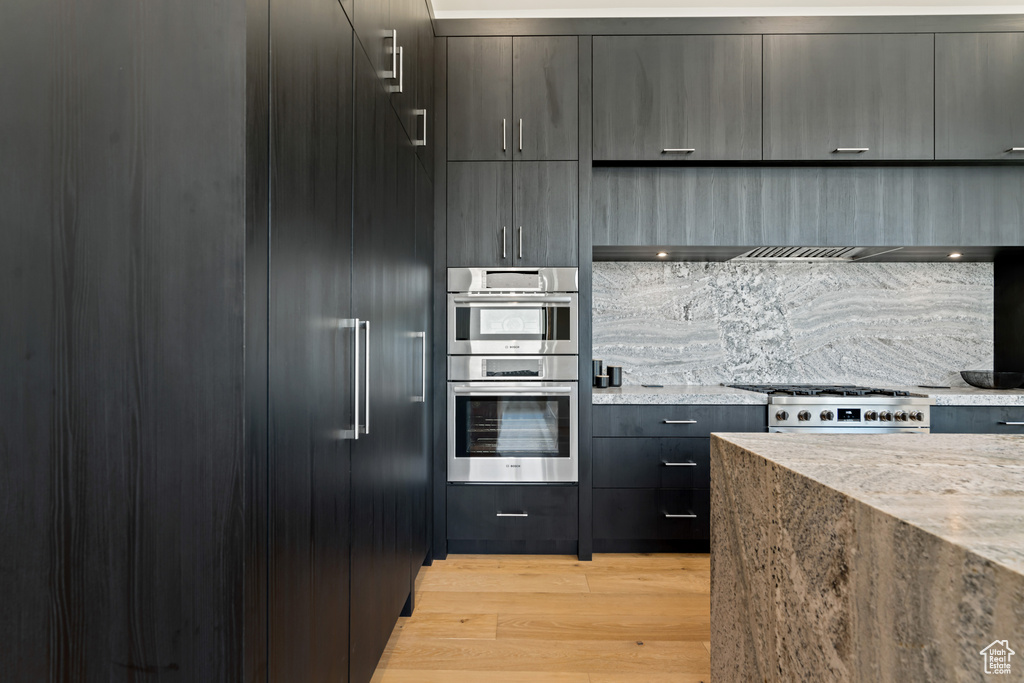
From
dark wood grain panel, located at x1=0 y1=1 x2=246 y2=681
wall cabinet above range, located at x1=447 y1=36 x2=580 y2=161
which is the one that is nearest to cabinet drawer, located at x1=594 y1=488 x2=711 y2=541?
wall cabinet above range, located at x1=447 y1=36 x2=580 y2=161

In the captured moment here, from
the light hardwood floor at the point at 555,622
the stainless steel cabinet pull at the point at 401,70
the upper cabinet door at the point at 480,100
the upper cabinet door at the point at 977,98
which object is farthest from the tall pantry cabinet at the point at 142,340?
the upper cabinet door at the point at 977,98

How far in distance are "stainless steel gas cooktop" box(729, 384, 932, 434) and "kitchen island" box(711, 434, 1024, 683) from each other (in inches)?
58.0

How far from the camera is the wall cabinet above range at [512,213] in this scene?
2701 mm

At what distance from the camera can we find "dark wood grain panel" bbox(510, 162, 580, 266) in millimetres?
2699

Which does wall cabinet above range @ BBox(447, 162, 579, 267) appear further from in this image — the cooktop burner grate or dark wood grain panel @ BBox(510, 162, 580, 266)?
the cooktop burner grate

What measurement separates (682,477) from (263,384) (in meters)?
2.29

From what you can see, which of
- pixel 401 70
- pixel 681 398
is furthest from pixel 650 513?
pixel 401 70

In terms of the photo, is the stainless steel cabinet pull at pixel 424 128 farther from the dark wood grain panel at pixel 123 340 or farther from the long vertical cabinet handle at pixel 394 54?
the dark wood grain panel at pixel 123 340

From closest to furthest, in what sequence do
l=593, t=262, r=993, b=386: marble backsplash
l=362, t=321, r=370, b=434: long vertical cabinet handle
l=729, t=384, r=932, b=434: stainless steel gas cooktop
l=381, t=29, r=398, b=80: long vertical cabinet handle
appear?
l=362, t=321, r=370, b=434: long vertical cabinet handle
l=381, t=29, r=398, b=80: long vertical cabinet handle
l=729, t=384, r=932, b=434: stainless steel gas cooktop
l=593, t=262, r=993, b=386: marble backsplash

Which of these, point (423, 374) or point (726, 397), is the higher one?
point (423, 374)

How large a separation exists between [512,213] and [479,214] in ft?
0.56

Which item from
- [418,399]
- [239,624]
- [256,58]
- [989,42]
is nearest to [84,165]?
[256,58]

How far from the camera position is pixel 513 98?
2.71 meters

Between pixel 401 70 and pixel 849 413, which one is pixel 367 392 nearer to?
pixel 401 70
